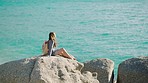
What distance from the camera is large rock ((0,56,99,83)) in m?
5.08

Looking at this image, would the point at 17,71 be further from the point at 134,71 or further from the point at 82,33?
the point at 82,33

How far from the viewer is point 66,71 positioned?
5426mm

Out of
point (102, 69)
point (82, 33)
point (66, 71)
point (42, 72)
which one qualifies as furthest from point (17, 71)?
point (82, 33)

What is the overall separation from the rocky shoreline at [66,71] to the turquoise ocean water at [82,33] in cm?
871

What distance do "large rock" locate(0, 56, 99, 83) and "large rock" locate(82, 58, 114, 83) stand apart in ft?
1.42

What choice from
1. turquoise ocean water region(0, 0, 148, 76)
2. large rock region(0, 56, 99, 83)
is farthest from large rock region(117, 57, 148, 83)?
turquoise ocean water region(0, 0, 148, 76)

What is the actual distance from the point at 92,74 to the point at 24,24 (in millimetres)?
21865

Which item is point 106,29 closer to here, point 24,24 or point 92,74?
point 24,24

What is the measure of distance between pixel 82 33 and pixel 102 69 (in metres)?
16.1

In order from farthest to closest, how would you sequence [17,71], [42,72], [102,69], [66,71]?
[102,69] < [66,71] < [17,71] < [42,72]

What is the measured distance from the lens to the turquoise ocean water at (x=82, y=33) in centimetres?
1719

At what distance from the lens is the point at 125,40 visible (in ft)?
64.3

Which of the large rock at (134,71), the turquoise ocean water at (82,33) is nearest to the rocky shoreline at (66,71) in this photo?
the large rock at (134,71)

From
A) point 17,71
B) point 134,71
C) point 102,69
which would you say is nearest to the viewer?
point 17,71
